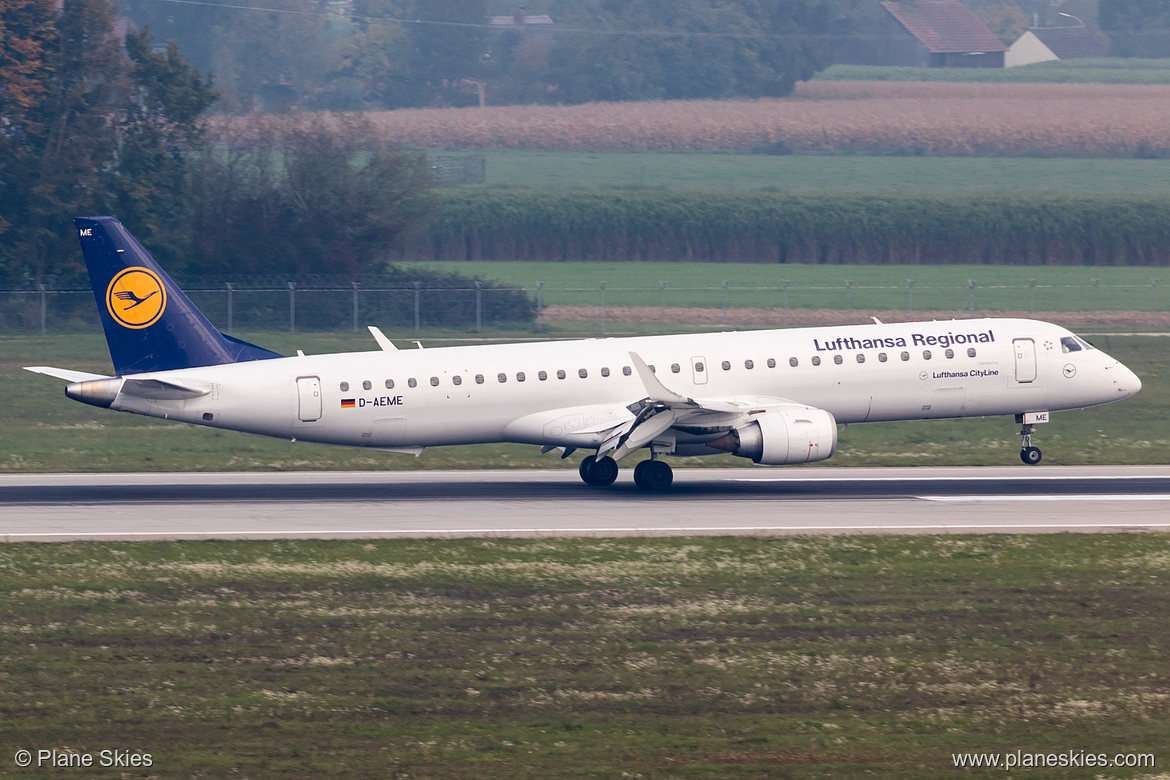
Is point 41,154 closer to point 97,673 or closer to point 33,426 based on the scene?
point 33,426

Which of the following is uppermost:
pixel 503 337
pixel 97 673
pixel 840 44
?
pixel 840 44

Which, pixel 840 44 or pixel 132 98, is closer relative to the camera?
pixel 132 98

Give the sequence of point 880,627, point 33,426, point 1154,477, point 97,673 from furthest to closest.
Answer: point 33,426 < point 1154,477 < point 880,627 < point 97,673

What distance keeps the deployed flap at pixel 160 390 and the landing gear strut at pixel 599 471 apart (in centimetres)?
881

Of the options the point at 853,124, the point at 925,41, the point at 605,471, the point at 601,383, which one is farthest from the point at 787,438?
the point at 925,41

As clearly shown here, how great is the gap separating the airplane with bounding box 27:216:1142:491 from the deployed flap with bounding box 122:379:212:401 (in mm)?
42

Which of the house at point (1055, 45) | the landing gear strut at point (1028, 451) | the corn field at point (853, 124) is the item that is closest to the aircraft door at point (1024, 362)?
the landing gear strut at point (1028, 451)

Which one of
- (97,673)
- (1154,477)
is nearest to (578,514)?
(97,673)

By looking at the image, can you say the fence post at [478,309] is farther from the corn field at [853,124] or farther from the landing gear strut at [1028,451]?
the corn field at [853,124]

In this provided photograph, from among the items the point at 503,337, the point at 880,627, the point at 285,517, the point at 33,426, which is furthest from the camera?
the point at 503,337

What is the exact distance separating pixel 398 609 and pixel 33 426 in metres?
29.1

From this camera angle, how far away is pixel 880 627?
20.9 metres

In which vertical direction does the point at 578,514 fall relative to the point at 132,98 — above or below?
below
